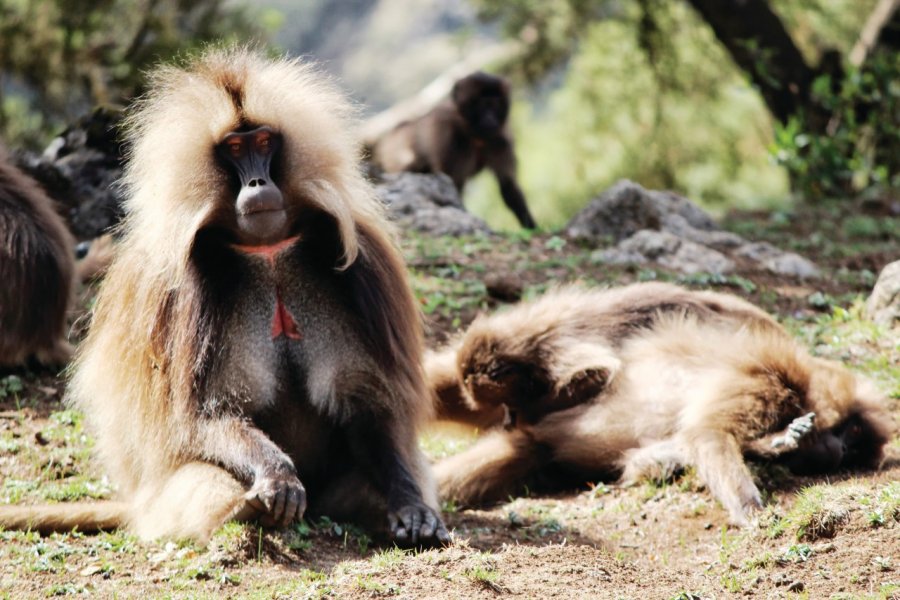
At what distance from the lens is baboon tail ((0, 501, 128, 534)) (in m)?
4.55

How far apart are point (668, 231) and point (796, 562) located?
5.96 metres

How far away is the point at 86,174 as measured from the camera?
873cm

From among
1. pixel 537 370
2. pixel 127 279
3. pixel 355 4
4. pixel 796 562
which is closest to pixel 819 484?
pixel 796 562

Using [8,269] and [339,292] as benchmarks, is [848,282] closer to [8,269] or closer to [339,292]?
[339,292]

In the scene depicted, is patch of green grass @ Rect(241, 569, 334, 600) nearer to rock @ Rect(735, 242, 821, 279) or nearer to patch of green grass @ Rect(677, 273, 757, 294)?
patch of green grass @ Rect(677, 273, 757, 294)

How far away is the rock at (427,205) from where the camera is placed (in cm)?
951

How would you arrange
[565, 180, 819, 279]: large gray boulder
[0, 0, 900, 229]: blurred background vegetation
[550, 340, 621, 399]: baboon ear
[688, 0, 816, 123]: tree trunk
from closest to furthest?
[550, 340, 621, 399]: baboon ear < [565, 180, 819, 279]: large gray boulder < [0, 0, 900, 229]: blurred background vegetation < [688, 0, 816, 123]: tree trunk

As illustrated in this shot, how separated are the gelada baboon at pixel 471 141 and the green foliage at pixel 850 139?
300 centimetres

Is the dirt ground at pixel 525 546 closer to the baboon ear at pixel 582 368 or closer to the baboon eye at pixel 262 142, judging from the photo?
the baboon ear at pixel 582 368

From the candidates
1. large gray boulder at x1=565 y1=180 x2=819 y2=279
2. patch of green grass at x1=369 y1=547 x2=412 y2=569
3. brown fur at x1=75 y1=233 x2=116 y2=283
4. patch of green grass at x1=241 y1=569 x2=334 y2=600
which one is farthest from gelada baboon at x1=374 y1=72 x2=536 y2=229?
patch of green grass at x1=241 y1=569 x2=334 y2=600

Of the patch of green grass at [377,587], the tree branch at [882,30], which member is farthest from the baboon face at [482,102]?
the patch of green grass at [377,587]

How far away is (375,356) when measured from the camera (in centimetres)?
468

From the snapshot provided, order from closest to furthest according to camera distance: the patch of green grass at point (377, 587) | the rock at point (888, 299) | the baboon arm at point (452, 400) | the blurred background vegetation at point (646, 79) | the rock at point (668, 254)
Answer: the patch of green grass at point (377, 587), the baboon arm at point (452, 400), the rock at point (888, 299), the rock at point (668, 254), the blurred background vegetation at point (646, 79)

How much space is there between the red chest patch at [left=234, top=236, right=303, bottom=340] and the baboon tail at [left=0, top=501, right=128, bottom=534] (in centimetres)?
99
